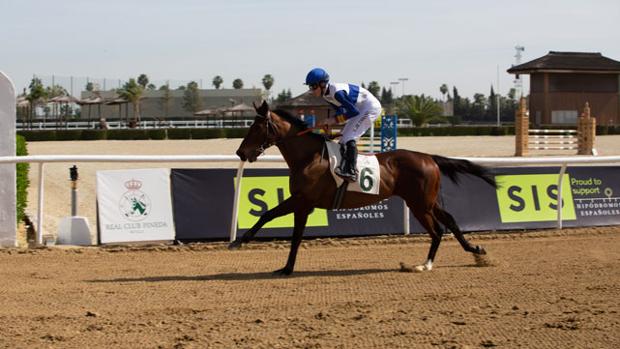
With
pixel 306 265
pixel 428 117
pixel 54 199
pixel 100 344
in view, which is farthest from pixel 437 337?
pixel 428 117

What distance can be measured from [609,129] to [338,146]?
49.0 metres

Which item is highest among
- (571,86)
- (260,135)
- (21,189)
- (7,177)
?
(571,86)

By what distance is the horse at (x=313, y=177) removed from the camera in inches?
380

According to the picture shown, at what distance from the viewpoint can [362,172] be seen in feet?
32.3

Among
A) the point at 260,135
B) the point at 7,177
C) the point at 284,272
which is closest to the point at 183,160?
the point at 7,177

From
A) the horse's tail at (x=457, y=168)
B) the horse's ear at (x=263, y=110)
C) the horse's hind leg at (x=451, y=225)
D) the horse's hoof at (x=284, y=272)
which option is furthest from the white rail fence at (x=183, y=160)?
the horse's hoof at (x=284, y=272)

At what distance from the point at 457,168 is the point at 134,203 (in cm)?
423

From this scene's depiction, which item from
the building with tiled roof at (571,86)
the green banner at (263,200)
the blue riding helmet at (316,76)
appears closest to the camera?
the blue riding helmet at (316,76)

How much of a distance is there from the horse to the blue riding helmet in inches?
22.0

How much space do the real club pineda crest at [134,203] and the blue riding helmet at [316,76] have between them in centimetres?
346

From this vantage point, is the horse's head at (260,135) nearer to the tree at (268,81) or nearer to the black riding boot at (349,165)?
the black riding boot at (349,165)

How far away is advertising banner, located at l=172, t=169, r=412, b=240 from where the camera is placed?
11.9 meters

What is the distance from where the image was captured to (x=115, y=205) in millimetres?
11711

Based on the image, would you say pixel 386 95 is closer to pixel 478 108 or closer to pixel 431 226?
pixel 478 108
